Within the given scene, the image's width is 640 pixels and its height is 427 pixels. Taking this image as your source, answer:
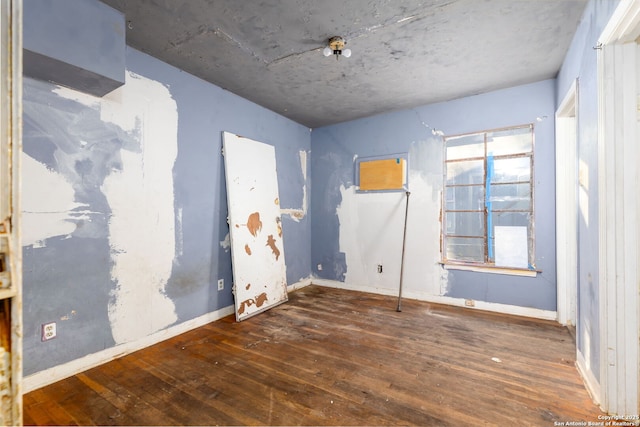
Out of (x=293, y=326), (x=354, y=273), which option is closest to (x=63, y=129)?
(x=293, y=326)

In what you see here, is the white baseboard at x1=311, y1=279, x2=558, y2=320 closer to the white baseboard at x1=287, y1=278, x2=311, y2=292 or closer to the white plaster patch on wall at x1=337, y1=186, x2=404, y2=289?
the white plaster patch on wall at x1=337, y1=186, x2=404, y2=289

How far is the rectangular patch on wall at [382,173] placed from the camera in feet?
12.2

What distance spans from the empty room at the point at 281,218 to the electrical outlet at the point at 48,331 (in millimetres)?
47

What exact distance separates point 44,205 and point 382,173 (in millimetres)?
3316

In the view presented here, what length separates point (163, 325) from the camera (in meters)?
2.53

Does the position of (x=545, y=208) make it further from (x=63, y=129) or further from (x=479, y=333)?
(x=63, y=129)

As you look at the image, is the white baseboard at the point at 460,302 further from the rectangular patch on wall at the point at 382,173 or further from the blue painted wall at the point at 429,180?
the rectangular patch on wall at the point at 382,173

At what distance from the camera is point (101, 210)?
7.04 ft

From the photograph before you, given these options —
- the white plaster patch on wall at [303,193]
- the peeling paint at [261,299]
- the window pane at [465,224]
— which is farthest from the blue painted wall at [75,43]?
the window pane at [465,224]

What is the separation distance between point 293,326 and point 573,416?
2.06 meters

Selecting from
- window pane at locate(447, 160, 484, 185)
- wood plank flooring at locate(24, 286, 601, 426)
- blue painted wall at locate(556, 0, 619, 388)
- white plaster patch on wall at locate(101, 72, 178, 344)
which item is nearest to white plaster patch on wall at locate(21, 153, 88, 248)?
white plaster patch on wall at locate(101, 72, 178, 344)

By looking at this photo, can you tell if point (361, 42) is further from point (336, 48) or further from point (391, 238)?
point (391, 238)

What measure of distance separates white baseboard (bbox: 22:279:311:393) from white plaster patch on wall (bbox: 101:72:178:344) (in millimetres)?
59

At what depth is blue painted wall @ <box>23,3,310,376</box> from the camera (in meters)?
1.85
